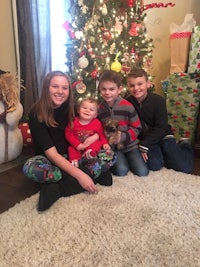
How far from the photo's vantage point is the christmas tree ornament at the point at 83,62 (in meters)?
2.37

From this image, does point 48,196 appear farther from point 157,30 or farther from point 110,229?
point 157,30

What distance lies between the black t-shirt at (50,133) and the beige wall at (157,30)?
1.41 metres

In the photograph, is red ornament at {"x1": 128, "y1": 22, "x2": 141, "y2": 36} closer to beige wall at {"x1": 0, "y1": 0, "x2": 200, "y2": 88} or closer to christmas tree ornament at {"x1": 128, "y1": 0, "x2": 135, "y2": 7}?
christmas tree ornament at {"x1": 128, "y1": 0, "x2": 135, "y2": 7}

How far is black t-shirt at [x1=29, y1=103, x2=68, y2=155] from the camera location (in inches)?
64.4

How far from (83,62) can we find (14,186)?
4.07 feet

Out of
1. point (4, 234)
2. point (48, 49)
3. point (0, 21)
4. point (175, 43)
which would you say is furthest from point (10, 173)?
point (175, 43)

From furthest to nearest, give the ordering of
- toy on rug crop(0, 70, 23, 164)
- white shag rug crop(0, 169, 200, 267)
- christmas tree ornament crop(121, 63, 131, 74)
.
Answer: christmas tree ornament crop(121, 63, 131, 74) < toy on rug crop(0, 70, 23, 164) < white shag rug crop(0, 169, 200, 267)

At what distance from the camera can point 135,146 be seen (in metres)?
1.93

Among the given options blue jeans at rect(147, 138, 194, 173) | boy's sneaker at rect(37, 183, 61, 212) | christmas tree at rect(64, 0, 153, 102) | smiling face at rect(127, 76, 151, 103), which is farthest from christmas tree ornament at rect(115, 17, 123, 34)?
boy's sneaker at rect(37, 183, 61, 212)

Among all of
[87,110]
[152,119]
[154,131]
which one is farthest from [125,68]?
[87,110]

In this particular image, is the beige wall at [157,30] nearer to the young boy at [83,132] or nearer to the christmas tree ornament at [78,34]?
the christmas tree ornament at [78,34]

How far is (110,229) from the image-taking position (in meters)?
1.31

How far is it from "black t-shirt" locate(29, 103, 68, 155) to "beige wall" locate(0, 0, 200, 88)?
4.64 feet

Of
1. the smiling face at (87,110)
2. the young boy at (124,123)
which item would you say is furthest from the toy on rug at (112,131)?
the smiling face at (87,110)
